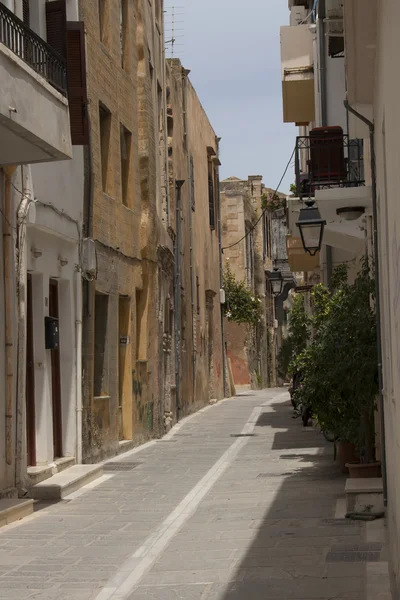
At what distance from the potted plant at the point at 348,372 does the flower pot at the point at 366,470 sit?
63cm

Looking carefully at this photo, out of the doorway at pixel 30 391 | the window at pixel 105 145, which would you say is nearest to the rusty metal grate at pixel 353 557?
the doorway at pixel 30 391

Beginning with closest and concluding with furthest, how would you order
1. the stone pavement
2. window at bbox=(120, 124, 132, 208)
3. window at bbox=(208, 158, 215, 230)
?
the stone pavement, window at bbox=(120, 124, 132, 208), window at bbox=(208, 158, 215, 230)

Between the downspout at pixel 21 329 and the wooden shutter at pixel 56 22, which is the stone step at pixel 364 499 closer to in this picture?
the downspout at pixel 21 329

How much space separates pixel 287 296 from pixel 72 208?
63.7m

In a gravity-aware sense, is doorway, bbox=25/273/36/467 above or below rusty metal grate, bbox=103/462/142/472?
above

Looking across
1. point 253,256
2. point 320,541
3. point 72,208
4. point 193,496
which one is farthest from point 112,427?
point 253,256

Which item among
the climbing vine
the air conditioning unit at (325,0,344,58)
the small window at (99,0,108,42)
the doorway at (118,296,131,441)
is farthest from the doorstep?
the climbing vine

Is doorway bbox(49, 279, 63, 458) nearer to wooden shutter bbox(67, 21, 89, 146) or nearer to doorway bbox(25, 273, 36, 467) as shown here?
doorway bbox(25, 273, 36, 467)

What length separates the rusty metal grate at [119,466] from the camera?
55.1ft

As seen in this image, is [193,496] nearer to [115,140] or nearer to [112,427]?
[112,427]

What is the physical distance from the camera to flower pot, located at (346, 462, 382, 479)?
1222cm

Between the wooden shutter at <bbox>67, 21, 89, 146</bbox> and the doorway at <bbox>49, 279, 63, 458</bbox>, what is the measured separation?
218 centimetres

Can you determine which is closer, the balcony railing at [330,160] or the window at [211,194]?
the balcony railing at [330,160]

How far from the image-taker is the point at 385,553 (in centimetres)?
864
